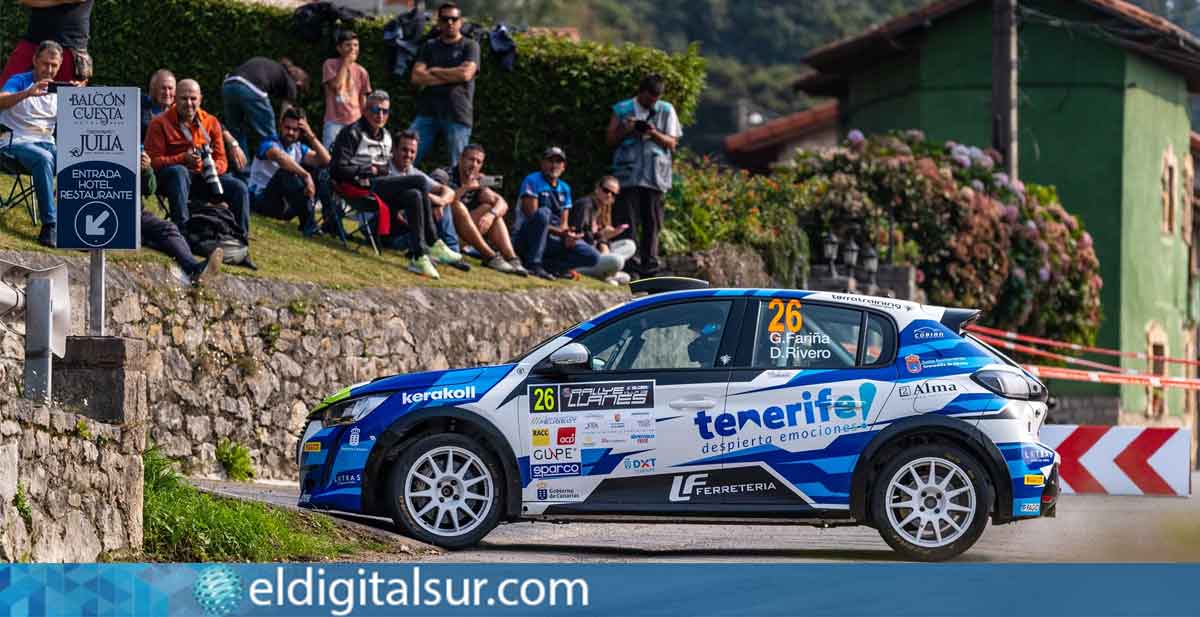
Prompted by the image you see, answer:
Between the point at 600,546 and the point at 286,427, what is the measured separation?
14.8 feet

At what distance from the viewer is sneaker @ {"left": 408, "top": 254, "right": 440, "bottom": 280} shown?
19.7m

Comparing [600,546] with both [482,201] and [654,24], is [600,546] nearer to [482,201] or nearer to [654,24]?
[482,201]

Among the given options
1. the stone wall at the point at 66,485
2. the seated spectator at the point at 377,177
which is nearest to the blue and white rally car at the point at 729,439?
the stone wall at the point at 66,485

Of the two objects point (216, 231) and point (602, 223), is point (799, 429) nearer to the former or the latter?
point (216, 231)

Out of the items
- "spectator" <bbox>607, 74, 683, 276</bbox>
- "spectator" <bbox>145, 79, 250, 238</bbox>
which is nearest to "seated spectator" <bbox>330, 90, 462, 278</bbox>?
"spectator" <bbox>145, 79, 250, 238</bbox>

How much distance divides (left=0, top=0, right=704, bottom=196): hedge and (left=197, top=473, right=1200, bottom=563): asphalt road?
853cm

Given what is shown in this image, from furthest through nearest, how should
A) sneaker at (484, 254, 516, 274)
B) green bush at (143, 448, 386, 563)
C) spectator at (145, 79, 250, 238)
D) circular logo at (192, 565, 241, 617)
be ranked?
sneaker at (484, 254, 516, 274)
spectator at (145, 79, 250, 238)
green bush at (143, 448, 386, 563)
circular logo at (192, 565, 241, 617)

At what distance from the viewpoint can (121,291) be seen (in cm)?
1560

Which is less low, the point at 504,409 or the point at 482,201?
the point at 482,201

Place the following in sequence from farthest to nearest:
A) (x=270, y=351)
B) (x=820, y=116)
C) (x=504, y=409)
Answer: (x=820, y=116), (x=270, y=351), (x=504, y=409)

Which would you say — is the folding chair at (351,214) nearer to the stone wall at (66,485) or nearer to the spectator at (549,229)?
the spectator at (549,229)

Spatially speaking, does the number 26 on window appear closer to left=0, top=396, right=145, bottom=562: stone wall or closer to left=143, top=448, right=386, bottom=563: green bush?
left=143, top=448, right=386, bottom=563: green bush

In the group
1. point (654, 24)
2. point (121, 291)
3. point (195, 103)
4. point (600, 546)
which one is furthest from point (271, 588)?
point (654, 24)

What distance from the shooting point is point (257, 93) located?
2022cm
